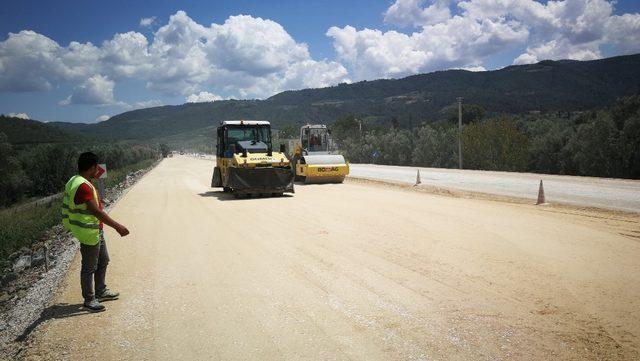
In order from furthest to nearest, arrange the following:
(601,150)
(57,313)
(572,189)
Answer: (601,150), (572,189), (57,313)

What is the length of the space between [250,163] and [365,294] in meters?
11.2

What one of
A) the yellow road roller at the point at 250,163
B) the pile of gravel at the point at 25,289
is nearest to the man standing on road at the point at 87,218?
the pile of gravel at the point at 25,289

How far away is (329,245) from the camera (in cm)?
847

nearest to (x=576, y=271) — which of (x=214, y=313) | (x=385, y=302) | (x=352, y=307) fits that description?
(x=385, y=302)

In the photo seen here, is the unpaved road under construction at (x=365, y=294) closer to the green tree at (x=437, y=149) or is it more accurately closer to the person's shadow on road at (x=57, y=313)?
the person's shadow on road at (x=57, y=313)

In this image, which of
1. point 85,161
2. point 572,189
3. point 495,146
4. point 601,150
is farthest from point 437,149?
point 85,161

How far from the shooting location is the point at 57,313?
5480mm

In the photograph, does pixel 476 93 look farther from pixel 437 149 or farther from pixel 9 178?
pixel 9 178

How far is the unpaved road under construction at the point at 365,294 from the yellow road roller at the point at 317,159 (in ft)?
37.3

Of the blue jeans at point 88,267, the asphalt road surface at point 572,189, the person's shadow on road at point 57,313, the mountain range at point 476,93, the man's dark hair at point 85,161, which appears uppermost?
the mountain range at point 476,93

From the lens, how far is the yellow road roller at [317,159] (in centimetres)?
2205

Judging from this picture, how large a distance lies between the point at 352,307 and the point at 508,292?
209 centimetres

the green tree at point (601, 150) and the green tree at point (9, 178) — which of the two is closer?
the green tree at point (601, 150)

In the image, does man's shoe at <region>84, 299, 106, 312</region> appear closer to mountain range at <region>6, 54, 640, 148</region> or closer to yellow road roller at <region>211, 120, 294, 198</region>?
yellow road roller at <region>211, 120, 294, 198</region>
